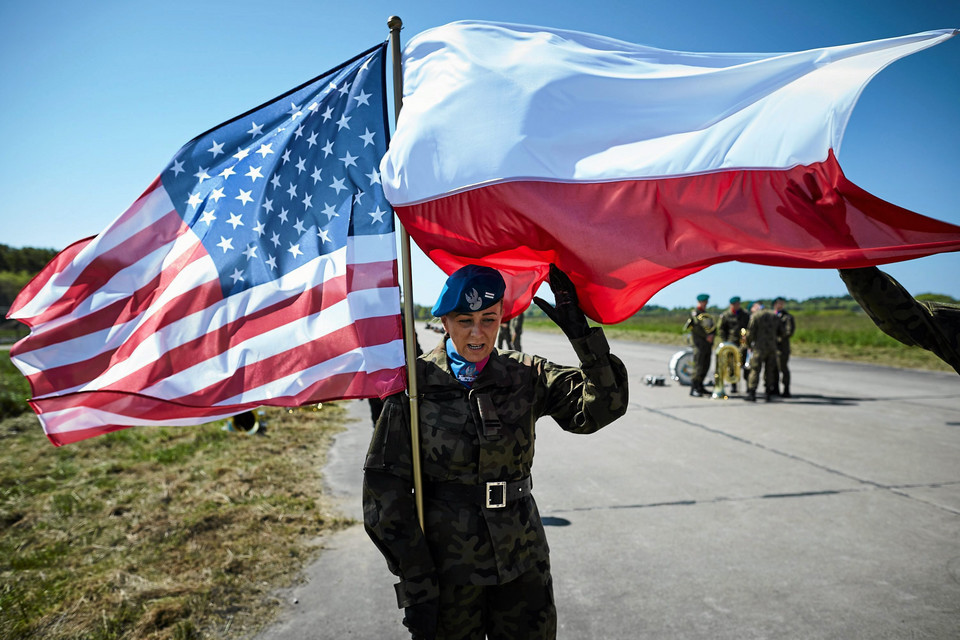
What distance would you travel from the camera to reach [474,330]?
2.42 m

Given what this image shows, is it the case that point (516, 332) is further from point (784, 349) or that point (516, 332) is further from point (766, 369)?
point (784, 349)

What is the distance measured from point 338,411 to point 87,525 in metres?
6.53

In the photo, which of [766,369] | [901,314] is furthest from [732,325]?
[901,314]

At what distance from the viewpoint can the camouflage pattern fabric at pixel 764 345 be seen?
12.2 m

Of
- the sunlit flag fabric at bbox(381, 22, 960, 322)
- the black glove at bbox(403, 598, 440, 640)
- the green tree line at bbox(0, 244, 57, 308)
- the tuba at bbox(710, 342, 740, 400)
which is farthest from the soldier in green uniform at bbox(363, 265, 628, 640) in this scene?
the green tree line at bbox(0, 244, 57, 308)

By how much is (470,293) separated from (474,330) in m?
0.16

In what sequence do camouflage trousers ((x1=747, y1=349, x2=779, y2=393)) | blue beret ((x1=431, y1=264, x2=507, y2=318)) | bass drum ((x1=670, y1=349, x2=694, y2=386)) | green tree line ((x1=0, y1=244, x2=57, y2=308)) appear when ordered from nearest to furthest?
1. blue beret ((x1=431, y1=264, x2=507, y2=318))
2. camouflage trousers ((x1=747, y1=349, x2=779, y2=393))
3. bass drum ((x1=670, y1=349, x2=694, y2=386))
4. green tree line ((x1=0, y1=244, x2=57, y2=308))

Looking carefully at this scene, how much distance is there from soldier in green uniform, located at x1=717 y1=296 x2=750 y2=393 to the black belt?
12.4 metres

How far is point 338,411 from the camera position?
39.1 ft

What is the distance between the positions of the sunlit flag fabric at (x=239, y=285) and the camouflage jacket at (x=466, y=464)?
23cm

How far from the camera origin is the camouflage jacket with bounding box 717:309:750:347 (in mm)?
13656

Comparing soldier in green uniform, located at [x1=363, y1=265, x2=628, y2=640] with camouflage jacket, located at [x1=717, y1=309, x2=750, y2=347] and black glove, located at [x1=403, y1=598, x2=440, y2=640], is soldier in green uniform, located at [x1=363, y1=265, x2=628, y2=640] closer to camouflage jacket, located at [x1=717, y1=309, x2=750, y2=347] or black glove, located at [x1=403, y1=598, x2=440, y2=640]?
black glove, located at [x1=403, y1=598, x2=440, y2=640]

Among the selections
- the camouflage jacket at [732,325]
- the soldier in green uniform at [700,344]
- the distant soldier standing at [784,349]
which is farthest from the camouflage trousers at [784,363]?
the soldier in green uniform at [700,344]

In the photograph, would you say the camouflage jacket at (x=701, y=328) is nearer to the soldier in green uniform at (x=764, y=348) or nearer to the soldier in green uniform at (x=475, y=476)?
the soldier in green uniform at (x=764, y=348)
